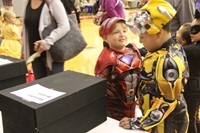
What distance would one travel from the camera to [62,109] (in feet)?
3.14

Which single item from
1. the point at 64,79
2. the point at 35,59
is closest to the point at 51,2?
the point at 35,59

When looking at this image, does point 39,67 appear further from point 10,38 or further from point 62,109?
point 10,38

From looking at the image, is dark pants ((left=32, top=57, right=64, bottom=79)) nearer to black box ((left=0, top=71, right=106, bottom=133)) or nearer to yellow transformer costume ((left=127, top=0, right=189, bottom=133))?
black box ((left=0, top=71, right=106, bottom=133))

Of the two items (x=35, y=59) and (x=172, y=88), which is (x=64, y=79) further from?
(x=35, y=59)

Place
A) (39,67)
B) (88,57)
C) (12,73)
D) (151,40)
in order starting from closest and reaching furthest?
1. (151,40)
2. (12,73)
3. (39,67)
4. (88,57)

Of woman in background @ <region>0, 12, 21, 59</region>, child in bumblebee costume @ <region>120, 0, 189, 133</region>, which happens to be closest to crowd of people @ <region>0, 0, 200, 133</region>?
child in bumblebee costume @ <region>120, 0, 189, 133</region>

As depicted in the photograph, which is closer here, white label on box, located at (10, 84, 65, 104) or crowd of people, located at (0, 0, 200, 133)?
white label on box, located at (10, 84, 65, 104)

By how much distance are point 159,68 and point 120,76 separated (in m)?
0.37

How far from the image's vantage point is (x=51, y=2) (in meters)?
1.77

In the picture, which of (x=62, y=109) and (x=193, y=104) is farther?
(x=193, y=104)

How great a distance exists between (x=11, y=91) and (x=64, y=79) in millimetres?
209

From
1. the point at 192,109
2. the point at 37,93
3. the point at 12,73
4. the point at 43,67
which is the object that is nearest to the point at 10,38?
the point at 43,67

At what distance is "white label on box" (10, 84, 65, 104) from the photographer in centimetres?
94

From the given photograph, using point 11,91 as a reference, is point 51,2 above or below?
above
